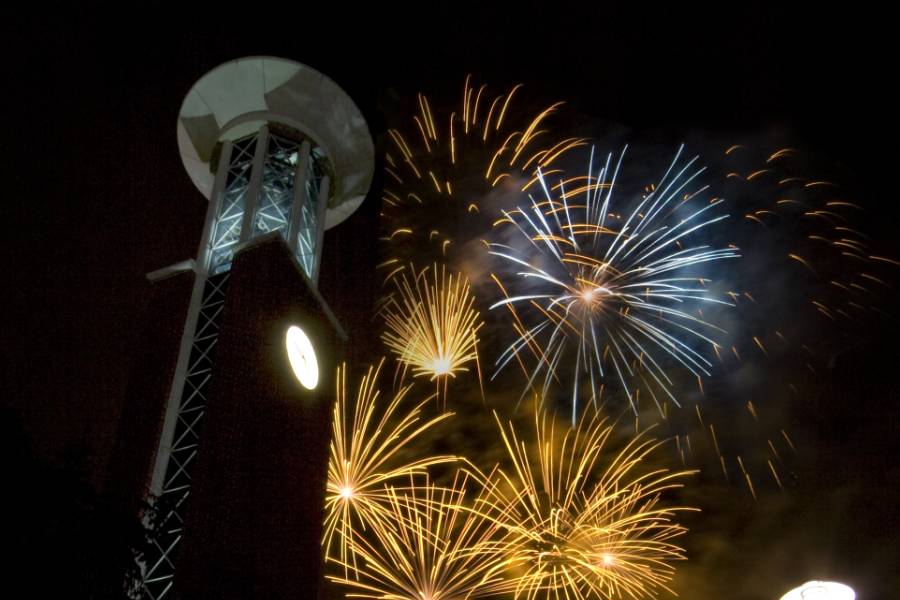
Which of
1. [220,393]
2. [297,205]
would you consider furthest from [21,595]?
[297,205]

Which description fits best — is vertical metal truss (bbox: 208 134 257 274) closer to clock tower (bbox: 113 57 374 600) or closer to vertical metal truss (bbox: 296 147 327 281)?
clock tower (bbox: 113 57 374 600)

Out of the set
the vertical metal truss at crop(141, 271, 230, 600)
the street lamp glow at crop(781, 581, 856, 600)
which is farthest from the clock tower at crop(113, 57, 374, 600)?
the street lamp glow at crop(781, 581, 856, 600)

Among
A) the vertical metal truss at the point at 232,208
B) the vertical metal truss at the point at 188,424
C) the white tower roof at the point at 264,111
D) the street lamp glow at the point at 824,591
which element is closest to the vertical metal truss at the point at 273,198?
the vertical metal truss at the point at 232,208

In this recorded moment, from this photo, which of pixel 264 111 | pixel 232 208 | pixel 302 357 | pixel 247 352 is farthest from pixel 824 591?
pixel 264 111

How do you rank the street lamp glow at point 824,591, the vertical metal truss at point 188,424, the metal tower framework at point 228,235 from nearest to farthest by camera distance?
the street lamp glow at point 824,591 < the vertical metal truss at point 188,424 < the metal tower framework at point 228,235

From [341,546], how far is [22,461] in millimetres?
9368

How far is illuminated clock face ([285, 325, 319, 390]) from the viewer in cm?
1234

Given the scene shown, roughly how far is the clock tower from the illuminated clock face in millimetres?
35

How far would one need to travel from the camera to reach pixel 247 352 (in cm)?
1109

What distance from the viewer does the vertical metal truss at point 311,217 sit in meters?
14.2

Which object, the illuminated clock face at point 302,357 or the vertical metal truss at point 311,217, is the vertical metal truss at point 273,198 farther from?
the illuminated clock face at point 302,357

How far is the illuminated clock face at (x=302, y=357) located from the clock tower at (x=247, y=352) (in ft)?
0.11

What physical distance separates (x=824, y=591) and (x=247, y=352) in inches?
299

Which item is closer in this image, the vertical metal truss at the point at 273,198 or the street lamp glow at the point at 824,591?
the street lamp glow at the point at 824,591
